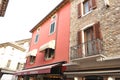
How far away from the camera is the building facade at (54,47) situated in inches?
442

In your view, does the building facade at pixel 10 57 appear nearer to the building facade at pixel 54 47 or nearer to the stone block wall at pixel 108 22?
the building facade at pixel 54 47

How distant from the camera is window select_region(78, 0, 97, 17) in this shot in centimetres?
1032

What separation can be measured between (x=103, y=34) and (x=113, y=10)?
1.76m

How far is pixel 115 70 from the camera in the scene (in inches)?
260

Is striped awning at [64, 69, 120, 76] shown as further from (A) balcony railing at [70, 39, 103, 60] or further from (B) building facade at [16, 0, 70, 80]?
(B) building facade at [16, 0, 70, 80]

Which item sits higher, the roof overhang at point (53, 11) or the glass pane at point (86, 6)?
the roof overhang at point (53, 11)

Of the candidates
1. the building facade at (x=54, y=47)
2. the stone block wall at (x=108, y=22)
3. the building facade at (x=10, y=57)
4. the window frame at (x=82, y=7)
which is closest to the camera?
the stone block wall at (x=108, y=22)

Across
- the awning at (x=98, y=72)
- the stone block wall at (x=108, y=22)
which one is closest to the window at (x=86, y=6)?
the stone block wall at (x=108, y=22)

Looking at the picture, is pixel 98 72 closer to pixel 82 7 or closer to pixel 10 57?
pixel 82 7

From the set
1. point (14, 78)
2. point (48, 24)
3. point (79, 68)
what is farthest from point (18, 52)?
point (79, 68)

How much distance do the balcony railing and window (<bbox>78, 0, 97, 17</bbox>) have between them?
326 centimetres

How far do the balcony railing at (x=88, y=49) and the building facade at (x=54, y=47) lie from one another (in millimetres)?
1719

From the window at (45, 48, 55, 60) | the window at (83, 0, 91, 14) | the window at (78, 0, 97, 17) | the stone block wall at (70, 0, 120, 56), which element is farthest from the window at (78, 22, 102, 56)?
the window at (45, 48, 55, 60)

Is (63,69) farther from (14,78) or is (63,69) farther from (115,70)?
(14,78)
